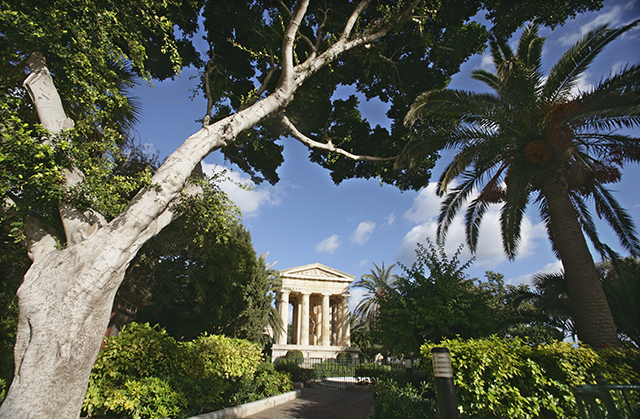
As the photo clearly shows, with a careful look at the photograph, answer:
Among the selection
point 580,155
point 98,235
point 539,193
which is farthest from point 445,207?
point 98,235

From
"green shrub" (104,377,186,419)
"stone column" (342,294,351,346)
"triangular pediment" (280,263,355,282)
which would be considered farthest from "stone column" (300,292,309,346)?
"green shrub" (104,377,186,419)

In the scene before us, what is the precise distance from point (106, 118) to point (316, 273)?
30559mm

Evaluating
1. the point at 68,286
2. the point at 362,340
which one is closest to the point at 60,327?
the point at 68,286

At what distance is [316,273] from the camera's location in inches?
1421

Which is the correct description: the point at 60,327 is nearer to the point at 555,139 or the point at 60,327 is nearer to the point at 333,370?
the point at 555,139

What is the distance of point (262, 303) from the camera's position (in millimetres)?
20891

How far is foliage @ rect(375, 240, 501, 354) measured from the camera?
9.40m

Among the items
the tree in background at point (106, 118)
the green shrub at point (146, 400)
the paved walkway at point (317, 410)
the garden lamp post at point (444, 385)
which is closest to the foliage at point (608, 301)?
the tree in background at point (106, 118)

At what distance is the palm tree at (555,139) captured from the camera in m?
7.90

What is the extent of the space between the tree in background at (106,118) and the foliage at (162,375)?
171 cm

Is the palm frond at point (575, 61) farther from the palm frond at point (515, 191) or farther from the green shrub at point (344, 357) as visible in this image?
the green shrub at point (344, 357)

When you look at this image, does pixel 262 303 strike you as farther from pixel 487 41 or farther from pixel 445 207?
pixel 487 41

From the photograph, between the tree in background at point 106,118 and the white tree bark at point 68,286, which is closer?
the white tree bark at point 68,286

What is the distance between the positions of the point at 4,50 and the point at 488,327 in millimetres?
13798
